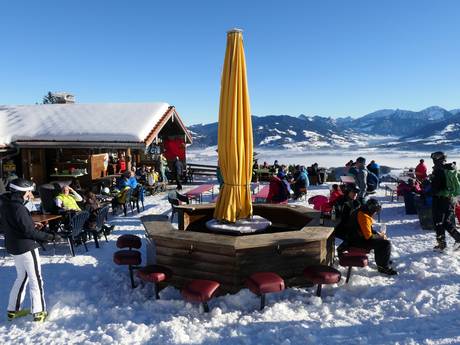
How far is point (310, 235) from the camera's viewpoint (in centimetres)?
561

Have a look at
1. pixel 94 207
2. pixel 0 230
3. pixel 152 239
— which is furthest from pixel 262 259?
pixel 0 230

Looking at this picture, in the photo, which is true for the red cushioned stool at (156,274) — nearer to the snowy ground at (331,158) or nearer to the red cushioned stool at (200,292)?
the red cushioned stool at (200,292)

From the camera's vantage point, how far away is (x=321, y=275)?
5.04m

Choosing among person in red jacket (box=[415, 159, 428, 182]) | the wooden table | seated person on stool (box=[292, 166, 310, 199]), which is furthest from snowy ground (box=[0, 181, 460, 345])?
person in red jacket (box=[415, 159, 428, 182])

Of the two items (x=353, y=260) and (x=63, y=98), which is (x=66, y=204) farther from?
(x=63, y=98)

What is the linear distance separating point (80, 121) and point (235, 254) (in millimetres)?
13695

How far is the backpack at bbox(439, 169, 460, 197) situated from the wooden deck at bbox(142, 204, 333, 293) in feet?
9.14

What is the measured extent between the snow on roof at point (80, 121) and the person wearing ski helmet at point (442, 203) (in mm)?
10609

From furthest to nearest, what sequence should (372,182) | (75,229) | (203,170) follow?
(203,170), (372,182), (75,229)

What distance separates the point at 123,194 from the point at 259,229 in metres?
5.95

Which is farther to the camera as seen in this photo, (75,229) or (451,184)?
(75,229)

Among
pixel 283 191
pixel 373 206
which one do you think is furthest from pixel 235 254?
pixel 283 191

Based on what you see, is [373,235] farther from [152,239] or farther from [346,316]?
[152,239]

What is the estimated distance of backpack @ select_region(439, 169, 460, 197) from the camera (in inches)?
270
